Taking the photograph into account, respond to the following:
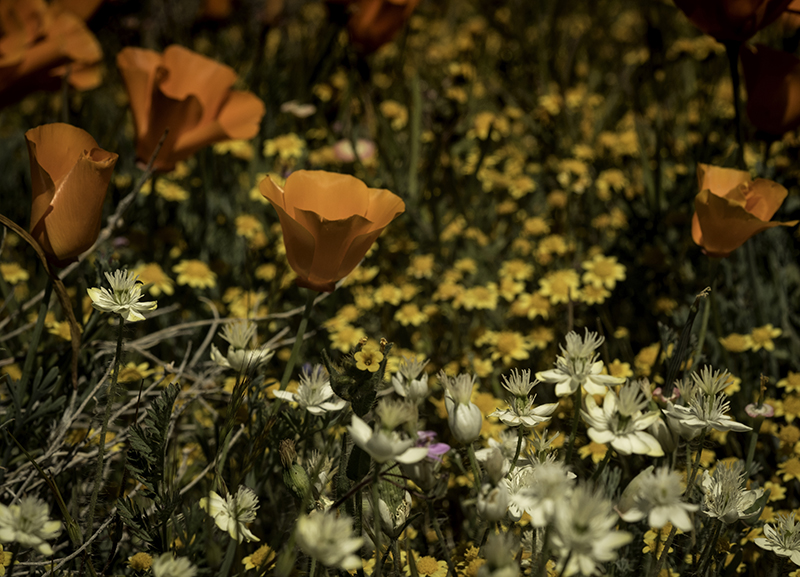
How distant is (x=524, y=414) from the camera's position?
68 cm

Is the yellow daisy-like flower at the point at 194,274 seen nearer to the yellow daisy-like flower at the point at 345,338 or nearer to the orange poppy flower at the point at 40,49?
the yellow daisy-like flower at the point at 345,338

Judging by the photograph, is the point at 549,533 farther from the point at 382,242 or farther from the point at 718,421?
the point at 382,242

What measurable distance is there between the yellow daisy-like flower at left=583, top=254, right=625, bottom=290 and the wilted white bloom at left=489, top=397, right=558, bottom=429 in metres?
0.80

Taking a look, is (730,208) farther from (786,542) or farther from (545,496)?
(545,496)

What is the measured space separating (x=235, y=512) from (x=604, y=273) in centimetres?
106

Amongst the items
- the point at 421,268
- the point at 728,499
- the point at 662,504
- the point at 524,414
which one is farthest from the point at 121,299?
the point at 421,268

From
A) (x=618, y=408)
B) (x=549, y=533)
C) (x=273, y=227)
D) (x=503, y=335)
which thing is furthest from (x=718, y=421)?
(x=273, y=227)

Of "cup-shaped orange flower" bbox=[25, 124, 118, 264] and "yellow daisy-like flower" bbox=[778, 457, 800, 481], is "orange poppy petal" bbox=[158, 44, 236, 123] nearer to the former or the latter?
"cup-shaped orange flower" bbox=[25, 124, 118, 264]

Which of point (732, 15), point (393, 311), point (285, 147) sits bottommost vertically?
point (393, 311)

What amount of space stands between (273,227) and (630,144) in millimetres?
1171

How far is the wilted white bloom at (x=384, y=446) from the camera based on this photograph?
0.53 meters

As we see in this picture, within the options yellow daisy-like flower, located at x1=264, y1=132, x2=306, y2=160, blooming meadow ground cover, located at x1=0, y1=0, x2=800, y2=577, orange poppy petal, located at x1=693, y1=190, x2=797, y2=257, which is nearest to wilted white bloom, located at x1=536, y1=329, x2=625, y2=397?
blooming meadow ground cover, located at x1=0, y1=0, x2=800, y2=577

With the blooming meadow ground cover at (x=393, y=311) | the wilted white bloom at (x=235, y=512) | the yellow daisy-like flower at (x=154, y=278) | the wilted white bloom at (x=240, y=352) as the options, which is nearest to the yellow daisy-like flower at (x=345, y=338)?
the blooming meadow ground cover at (x=393, y=311)

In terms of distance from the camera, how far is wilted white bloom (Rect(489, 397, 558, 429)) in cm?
67
